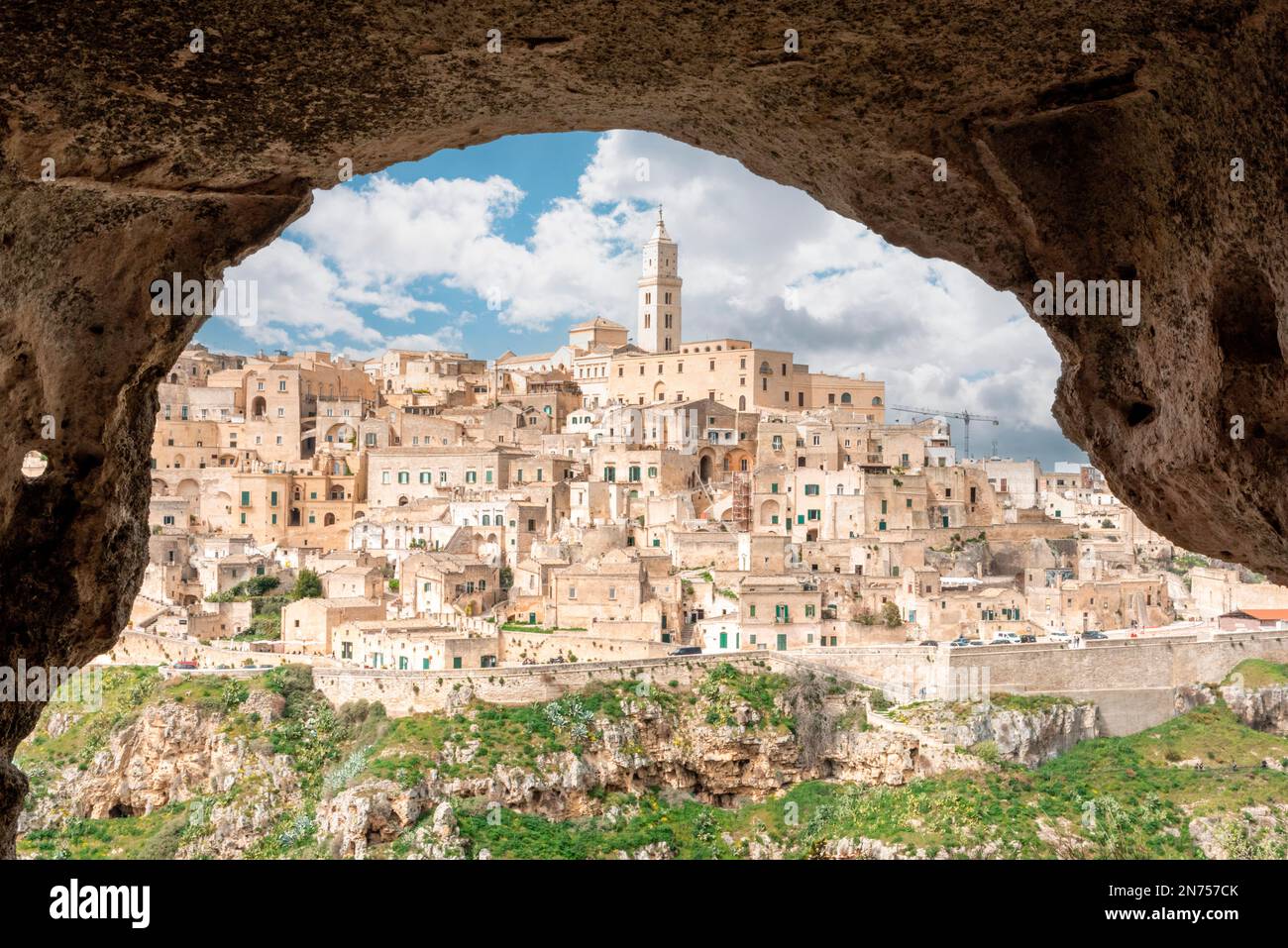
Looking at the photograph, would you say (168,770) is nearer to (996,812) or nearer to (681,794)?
(681,794)

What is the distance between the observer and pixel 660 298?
69812mm

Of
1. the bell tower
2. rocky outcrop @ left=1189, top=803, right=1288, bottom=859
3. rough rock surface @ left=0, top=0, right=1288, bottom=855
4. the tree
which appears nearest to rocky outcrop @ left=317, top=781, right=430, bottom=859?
the tree

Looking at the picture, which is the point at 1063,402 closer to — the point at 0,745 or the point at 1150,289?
the point at 1150,289

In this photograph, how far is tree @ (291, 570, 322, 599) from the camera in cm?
3378

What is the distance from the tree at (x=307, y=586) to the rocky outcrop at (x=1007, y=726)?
16835 millimetres

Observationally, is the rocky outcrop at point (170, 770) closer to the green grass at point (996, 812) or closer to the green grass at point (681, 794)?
the green grass at point (681, 794)

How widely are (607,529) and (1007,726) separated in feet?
46.9

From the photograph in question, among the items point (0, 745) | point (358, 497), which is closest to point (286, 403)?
point (358, 497)

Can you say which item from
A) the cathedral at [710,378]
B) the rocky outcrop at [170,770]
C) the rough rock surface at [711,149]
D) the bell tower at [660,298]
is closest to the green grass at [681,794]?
the rocky outcrop at [170,770]

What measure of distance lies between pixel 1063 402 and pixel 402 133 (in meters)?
2.48

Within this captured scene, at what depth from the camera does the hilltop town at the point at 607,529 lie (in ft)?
97.2

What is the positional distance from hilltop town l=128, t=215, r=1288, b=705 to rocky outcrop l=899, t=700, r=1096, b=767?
171 cm

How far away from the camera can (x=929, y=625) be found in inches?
1219

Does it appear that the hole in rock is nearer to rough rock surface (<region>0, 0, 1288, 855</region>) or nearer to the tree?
rough rock surface (<region>0, 0, 1288, 855</region>)
